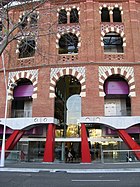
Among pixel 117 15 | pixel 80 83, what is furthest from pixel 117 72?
pixel 117 15

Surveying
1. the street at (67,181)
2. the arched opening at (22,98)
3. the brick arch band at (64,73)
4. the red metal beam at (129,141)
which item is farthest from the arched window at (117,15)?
the street at (67,181)

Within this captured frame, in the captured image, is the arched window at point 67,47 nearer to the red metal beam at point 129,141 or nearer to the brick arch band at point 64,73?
the brick arch band at point 64,73

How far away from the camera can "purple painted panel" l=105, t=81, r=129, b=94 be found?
20.1 m

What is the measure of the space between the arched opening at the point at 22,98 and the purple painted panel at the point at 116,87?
6.83m

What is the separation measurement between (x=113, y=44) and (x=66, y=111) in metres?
8.13

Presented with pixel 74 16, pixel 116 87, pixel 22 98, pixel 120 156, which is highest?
pixel 74 16

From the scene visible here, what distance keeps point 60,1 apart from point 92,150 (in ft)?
47.0

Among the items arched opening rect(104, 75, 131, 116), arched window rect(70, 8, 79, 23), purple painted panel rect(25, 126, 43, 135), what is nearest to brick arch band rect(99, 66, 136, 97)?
arched opening rect(104, 75, 131, 116)

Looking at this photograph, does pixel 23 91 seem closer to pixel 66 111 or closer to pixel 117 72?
pixel 66 111

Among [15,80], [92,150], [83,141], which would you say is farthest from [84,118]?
[15,80]

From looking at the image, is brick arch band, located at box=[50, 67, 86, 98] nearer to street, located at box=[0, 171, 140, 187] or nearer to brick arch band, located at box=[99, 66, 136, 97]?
brick arch band, located at box=[99, 66, 136, 97]

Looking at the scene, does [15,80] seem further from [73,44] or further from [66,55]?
[73,44]

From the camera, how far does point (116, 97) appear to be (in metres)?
21.6

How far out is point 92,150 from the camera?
19719 millimetres
